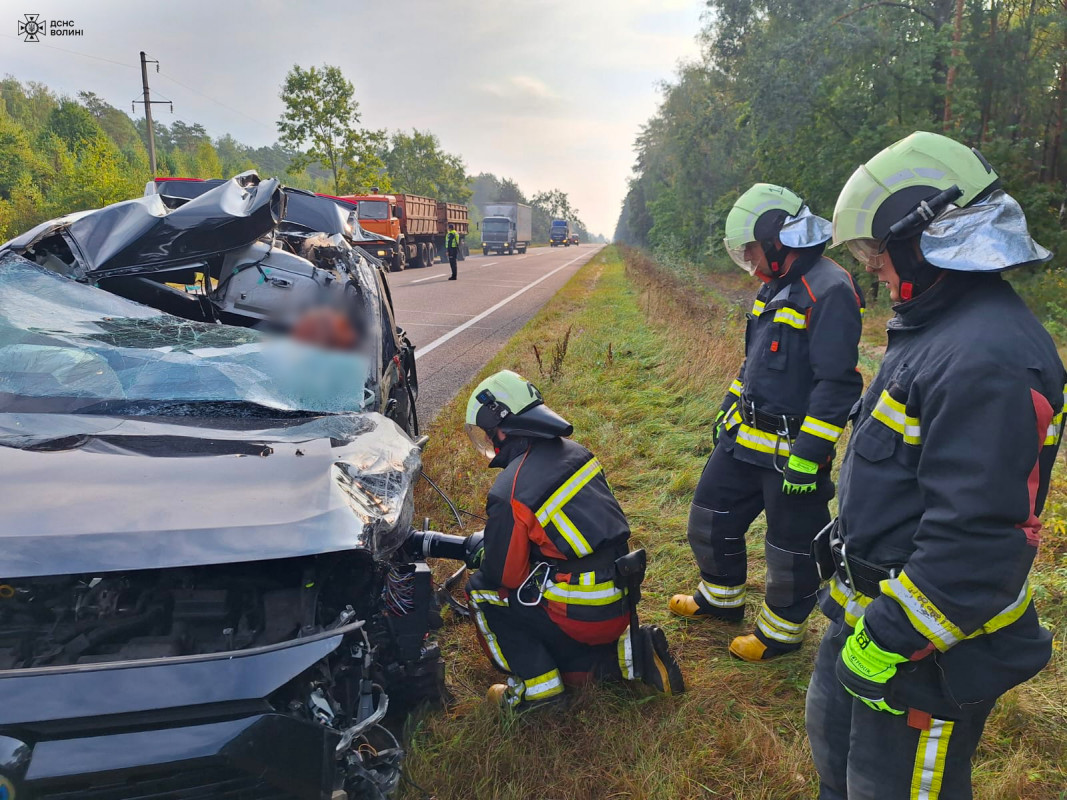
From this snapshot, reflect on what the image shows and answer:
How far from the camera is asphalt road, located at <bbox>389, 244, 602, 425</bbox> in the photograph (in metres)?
7.70

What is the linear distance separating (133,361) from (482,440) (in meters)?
1.34

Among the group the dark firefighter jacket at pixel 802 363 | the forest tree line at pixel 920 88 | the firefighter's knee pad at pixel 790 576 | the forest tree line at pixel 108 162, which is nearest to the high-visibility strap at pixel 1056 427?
the dark firefighter jacket at pixel 802 363

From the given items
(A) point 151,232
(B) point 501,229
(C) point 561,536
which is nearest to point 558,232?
(B) point 501,229

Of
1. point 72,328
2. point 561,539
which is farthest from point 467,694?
point 72,328

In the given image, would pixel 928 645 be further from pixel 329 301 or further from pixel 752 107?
pixel 752 107

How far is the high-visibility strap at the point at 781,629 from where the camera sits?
2.95 meters

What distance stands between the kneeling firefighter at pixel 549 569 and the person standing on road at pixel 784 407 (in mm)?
645

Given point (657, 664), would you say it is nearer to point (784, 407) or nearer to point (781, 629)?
point (781, 629)

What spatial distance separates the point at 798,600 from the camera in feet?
9.64

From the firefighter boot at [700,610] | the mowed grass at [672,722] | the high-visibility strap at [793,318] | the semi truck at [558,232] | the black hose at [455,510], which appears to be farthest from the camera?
the semi truck at [558,232]

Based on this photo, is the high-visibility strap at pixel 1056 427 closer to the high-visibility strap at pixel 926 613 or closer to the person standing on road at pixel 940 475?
the person standing on road at pixel 940 475

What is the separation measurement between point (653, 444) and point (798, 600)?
274 centimetres

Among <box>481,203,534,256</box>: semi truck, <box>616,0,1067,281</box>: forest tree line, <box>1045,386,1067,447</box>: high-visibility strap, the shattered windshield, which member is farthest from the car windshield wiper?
<box>481,203,534,256</box>: semi truck

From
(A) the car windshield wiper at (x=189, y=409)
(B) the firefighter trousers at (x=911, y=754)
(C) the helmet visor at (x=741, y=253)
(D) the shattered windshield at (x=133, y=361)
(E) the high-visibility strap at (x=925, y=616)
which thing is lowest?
(B) the firefighter trousers at (x=911, y=754)
